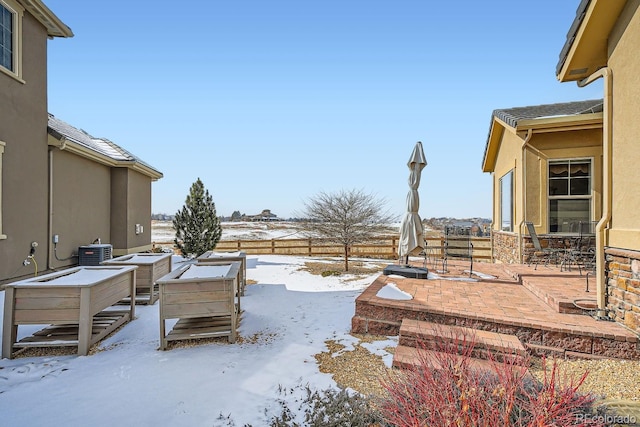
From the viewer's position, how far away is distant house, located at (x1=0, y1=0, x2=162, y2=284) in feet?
22.3

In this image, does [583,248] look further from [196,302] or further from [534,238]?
[196,302]

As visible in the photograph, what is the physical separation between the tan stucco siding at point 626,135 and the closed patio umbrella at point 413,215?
11.0 feet

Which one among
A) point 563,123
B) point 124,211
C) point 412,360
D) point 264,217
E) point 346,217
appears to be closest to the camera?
point 412,360

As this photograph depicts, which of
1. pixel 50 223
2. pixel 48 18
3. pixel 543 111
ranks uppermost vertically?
pixel 48 18

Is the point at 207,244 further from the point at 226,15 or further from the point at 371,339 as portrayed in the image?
the point at 371,339

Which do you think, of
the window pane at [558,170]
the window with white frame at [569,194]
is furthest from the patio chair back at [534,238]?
the window pane at [558,170]

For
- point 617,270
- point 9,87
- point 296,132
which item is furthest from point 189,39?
point 617,270

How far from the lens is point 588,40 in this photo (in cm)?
430

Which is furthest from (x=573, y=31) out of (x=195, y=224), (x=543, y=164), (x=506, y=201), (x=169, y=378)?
(x=195, y=224)

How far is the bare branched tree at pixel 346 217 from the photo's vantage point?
37.5 ft

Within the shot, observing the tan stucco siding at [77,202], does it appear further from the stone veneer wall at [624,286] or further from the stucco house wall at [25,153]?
the stone veneer wall at [624,286]

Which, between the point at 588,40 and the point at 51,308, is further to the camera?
the point at 588,40

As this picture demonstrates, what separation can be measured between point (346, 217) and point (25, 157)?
29.2 ft

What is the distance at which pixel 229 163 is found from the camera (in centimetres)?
2027
